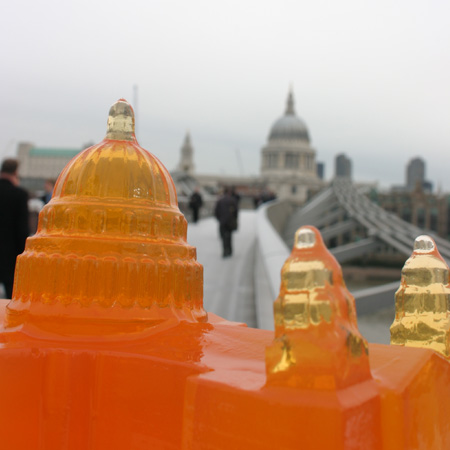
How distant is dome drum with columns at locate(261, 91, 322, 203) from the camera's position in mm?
86250

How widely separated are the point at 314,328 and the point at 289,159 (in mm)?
93776

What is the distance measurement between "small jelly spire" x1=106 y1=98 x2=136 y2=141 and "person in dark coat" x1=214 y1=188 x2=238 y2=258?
28.8 feet

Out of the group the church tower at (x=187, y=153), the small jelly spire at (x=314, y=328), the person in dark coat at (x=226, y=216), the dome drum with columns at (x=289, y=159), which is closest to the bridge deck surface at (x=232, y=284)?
the person in dark coat at (x=226, y=216)

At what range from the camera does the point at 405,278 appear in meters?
1.52

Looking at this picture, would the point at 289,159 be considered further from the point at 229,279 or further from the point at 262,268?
the point at 262,268

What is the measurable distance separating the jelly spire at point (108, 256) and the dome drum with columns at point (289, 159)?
274 ft

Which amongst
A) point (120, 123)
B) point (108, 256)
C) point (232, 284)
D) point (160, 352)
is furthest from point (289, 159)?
point (160, 352)

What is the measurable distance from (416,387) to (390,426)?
0.12 meters

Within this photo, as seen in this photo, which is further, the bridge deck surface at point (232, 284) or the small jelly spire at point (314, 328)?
the bridge deck surface at point (232, 284)

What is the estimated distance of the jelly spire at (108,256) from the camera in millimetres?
1425

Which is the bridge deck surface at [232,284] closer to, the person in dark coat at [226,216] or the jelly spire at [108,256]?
the person in dark coat at [226,216]

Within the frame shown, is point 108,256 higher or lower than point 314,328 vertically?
higher

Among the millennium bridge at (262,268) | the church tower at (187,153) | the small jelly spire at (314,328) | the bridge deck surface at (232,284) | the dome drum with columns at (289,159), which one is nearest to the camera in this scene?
the small jelly spire at (314,328)

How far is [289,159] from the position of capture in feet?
307
